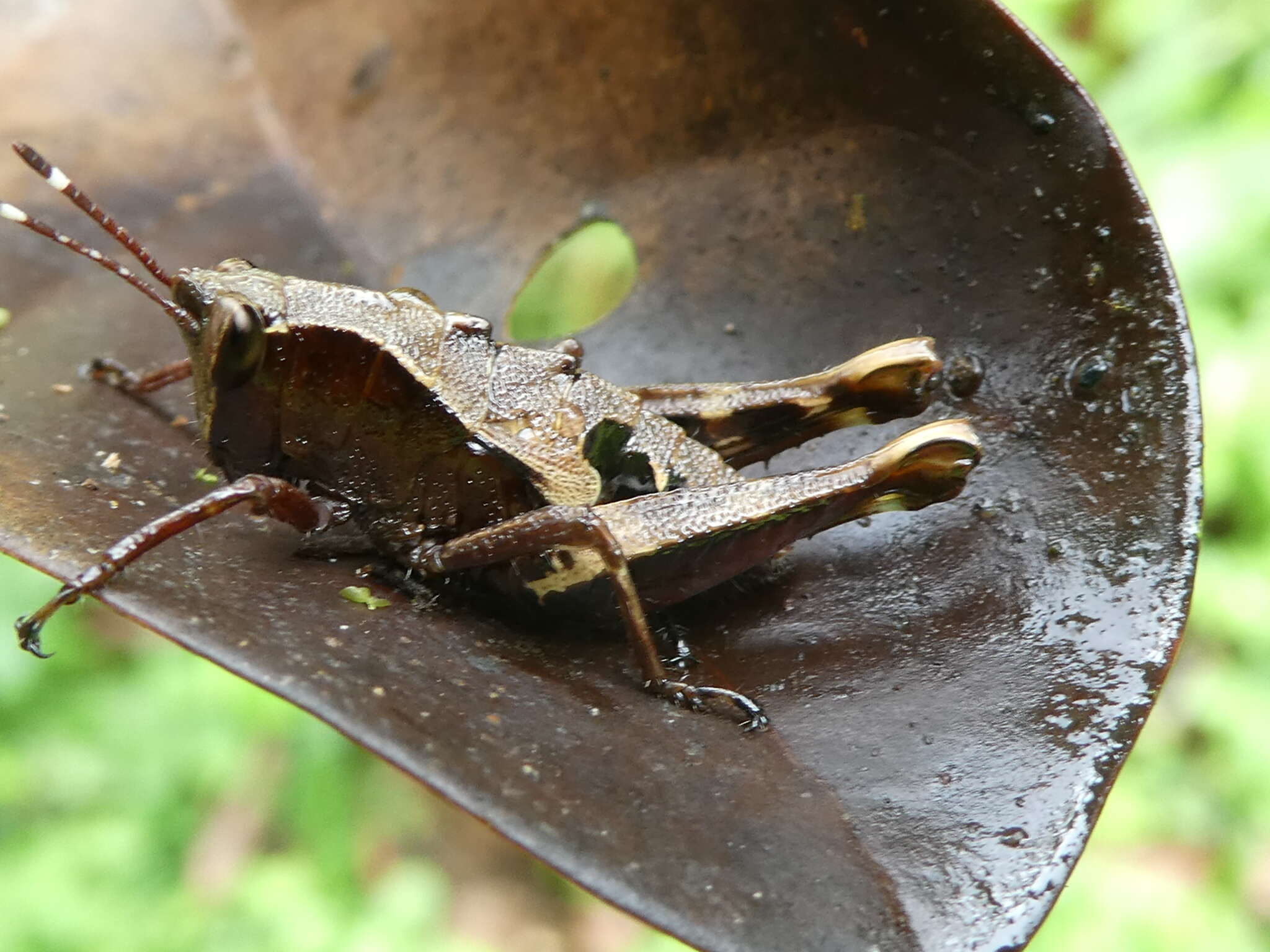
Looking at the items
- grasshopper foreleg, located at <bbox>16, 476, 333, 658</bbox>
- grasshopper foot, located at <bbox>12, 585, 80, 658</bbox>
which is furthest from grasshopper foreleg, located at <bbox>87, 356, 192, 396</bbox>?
grasshopper foot, located at <bbox>12, 585, 80, 658</bbox>

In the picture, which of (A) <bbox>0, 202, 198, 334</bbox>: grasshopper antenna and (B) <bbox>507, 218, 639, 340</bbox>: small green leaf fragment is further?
(B) <bbox>507, 218, 639, 340</bbox>: small green leaf fragment

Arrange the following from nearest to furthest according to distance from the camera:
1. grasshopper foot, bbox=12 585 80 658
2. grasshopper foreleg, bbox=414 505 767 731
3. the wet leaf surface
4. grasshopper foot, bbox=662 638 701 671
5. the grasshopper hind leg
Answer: the wet leaf surface → grasshopper foot, bbox=12 585 80 658 → grasshopper foreleg, bbox=414 505 767 731 → grasshopper foot, bbox=662 638 701 671 → the grasshopper hind leg

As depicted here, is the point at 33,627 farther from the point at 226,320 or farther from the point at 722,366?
the point at 722,366

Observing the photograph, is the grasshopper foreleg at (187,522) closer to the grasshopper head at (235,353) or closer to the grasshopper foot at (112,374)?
the grasshopper head at (235,353)

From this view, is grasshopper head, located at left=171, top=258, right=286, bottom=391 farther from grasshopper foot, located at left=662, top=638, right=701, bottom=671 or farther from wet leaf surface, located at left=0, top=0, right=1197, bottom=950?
grasshopper foot, located at left=662, top=638, right=701, bottom=671

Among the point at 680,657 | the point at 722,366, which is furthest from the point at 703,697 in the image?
the point at 722,366

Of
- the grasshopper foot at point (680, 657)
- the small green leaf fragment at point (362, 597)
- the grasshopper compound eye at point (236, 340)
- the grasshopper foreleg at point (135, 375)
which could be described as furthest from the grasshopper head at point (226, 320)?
the grasshopper foot at point (680, 657)

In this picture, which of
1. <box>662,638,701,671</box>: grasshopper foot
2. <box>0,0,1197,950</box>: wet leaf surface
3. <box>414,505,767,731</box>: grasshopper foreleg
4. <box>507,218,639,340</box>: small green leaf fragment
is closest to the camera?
<box>0,0,1197,950</box>: wet leaf surface

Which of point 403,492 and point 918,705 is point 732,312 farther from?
point 918,705
